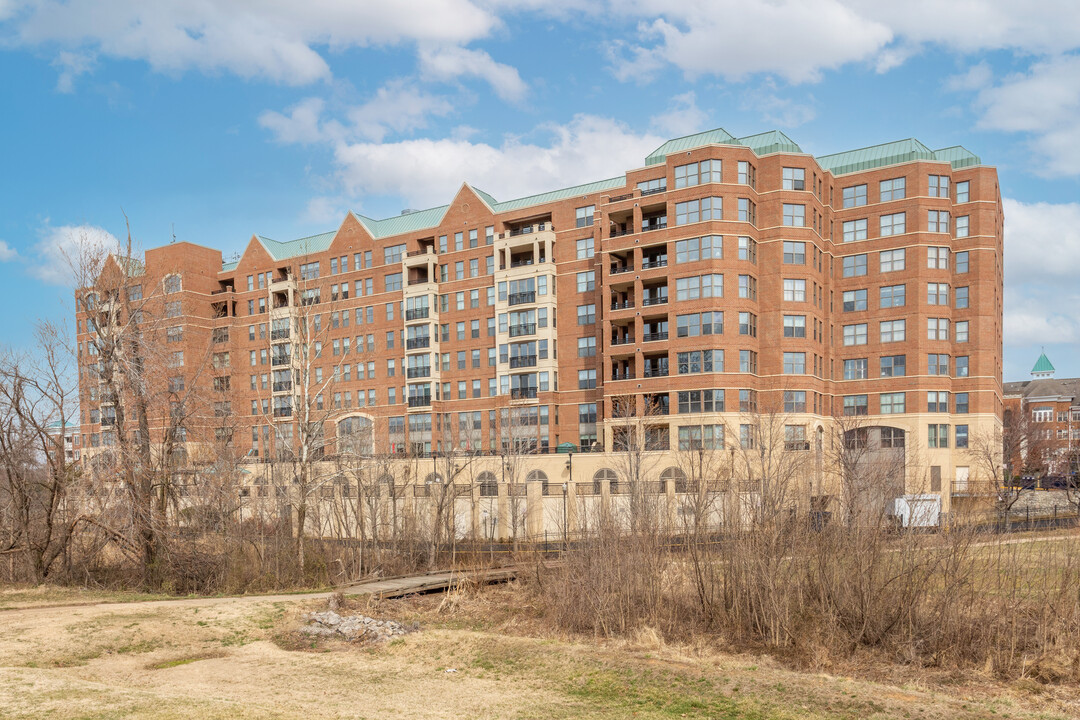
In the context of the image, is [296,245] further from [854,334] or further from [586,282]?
[854,334]

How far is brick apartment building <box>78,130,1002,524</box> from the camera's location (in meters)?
60.1

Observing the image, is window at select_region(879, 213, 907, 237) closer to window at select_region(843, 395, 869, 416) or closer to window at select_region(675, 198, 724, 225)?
window at select_region(843, 395, 869, 416)

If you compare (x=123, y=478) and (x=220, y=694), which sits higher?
(x=123, y=478)

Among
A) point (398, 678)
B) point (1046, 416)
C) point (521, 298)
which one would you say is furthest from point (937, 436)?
point (1046, 416)

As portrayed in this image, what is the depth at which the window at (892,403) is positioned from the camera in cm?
6362

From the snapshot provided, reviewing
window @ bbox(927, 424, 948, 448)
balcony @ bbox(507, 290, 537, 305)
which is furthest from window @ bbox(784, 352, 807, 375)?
balcony @ bbox(507, 290, 537, 305)

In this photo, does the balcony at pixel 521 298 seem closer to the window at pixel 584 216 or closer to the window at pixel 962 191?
the window at pixel 584 216

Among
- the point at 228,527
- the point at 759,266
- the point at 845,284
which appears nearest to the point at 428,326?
the point at 759,266

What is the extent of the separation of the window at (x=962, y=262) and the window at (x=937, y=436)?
1271cm

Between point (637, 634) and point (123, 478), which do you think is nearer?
→ point (637, 634)

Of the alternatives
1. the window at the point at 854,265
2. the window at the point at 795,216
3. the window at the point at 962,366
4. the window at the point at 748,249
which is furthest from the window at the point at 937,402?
the window at the point at 748,249

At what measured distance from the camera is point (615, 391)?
208 feet

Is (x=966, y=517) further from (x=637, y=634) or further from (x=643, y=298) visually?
(x=643, y=298)

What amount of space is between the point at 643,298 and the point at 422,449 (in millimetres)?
25901
